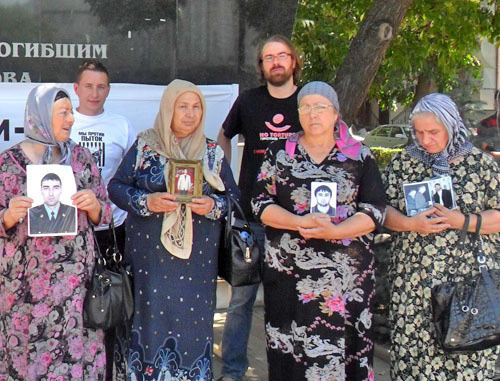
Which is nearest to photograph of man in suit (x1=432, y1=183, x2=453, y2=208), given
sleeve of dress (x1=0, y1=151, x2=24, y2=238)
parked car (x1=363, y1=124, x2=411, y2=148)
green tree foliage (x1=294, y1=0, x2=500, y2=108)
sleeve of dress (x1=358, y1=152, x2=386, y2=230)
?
sleeve of dress (x1=358, y1=152, x2=386, y2=230)

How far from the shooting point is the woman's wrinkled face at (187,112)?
4.25 metres

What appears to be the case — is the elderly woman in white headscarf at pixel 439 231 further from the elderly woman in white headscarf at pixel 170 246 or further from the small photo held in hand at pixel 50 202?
the small photo held in hand at pixel 50 202

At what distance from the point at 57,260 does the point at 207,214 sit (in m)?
0.81

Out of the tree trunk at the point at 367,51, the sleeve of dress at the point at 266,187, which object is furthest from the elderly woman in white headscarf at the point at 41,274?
the tree trunk at the point at 367,51

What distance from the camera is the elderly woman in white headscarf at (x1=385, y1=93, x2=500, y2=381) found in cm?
414

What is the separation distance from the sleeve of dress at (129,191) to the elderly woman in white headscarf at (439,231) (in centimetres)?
131

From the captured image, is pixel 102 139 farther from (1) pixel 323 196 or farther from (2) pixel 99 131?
(1) pixel 323 196

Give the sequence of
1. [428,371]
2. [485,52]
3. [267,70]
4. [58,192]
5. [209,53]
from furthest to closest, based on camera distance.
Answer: [485,52]
[209,53]
[267,70]
[428,371]
[58,192]

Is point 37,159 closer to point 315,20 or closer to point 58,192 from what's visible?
point 58,192

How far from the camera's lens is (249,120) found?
5047mm

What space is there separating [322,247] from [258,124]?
1101mm

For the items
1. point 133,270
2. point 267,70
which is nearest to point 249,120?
point 267,70

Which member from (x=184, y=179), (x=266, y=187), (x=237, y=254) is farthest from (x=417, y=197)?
(x=184, y=179)

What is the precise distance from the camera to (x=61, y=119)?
3.96m
